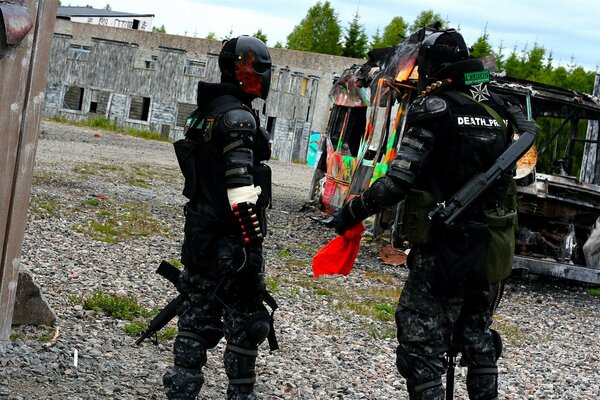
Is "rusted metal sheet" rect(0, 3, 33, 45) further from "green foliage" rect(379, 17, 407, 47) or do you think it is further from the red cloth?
"green foliage" rect(379, 17, 407, 47)

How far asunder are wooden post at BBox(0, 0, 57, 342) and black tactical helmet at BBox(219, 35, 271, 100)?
1.26 metres

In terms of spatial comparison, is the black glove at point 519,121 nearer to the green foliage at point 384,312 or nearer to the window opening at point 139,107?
the green foliage at point 384,312

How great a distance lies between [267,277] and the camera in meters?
10.2

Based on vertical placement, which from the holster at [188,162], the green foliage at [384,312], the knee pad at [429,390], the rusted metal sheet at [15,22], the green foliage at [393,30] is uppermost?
the green foliage at [393,30]

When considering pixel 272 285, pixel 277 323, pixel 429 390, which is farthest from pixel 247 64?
pixel 272 285

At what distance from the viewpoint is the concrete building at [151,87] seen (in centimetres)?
4928

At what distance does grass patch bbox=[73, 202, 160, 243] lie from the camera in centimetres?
1149

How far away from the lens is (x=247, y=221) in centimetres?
492

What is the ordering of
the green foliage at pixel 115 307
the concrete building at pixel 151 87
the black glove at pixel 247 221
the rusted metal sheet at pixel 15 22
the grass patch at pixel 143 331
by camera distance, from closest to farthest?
the black glove at pixel 247 221 → the rusted metal sheet at pixel 15 22 → the grass patch at pixel 143 331 → the green foliage at pixel 115 307 → the concrete building at pixel 151 87

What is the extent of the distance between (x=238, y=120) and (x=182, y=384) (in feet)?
4.84

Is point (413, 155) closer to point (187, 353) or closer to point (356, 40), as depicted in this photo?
point (187, 353)

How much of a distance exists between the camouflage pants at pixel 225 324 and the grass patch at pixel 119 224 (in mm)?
6055

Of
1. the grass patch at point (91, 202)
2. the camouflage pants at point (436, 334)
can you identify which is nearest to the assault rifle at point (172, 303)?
the camouflage pants at point (436, 334)

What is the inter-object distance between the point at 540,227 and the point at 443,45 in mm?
7341
